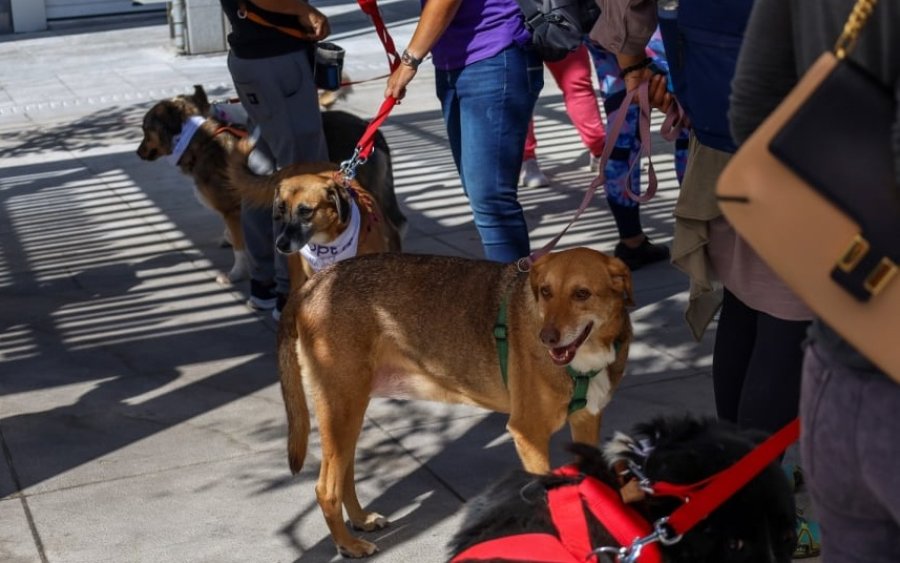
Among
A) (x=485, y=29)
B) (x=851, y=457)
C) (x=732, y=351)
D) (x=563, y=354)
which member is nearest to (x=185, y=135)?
(x=485, y=29)

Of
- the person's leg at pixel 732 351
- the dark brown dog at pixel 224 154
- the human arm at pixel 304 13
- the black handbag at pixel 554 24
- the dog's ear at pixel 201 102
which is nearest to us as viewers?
the person's leg at pixel 732 351

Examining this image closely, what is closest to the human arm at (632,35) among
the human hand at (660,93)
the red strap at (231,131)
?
the human hand at (660,93)

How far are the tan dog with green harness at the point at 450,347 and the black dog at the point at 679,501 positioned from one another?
4.98 feet

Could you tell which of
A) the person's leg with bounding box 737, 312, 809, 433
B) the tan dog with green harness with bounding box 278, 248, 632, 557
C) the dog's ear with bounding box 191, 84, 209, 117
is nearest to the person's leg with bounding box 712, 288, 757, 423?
the person's leg with bounding box 737, 312, 809, 433

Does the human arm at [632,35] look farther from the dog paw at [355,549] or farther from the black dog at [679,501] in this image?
the black dog at [679,501]

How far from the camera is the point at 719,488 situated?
7.75 feet

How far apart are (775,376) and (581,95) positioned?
568 cm

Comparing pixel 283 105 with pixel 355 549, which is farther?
pixel 283 105

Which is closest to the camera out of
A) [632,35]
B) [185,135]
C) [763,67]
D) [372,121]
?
[763,67]

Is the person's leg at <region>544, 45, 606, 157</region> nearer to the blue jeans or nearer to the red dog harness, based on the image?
the blue jeans

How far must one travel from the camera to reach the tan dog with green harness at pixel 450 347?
420cm

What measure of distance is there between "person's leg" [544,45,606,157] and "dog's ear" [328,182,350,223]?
3375 mm

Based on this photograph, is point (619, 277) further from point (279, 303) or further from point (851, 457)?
point (279, 303)

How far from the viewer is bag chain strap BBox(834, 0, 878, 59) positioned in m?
1.90
